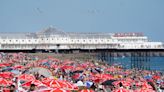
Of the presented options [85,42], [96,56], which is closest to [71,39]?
[85,42]

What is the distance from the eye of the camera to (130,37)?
147125 millimetres

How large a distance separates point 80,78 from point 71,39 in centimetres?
9980

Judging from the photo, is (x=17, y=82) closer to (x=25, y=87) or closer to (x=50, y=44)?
(x=25, y=87)

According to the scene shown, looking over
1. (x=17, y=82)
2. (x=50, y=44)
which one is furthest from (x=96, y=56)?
(x=17, y=82)

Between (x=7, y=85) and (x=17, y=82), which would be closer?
(x=7, y=85)

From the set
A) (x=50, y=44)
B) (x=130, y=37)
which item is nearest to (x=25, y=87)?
(x=50, y=44)

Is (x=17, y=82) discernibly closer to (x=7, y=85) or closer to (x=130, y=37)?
(x=7, y=85)

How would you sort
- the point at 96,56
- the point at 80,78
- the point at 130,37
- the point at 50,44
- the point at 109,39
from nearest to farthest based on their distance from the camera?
1. the point at 80,78
2. the point at 96,56
3. the point at 50,44
4. the point at 109,39
5. the point at 130,37

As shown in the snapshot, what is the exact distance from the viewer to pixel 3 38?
408 ft

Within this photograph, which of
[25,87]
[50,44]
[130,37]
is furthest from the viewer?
[130,37]

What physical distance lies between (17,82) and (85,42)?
10422cm

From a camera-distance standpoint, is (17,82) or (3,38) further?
(3,38)

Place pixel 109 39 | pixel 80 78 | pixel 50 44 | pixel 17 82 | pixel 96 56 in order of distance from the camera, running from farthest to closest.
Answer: pixel 109 39
pixel 50 44
pixel 96 56
pixel 80 78
pixel 17 82

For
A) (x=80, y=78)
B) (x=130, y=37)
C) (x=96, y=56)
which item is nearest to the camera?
(x=80, y=78)
